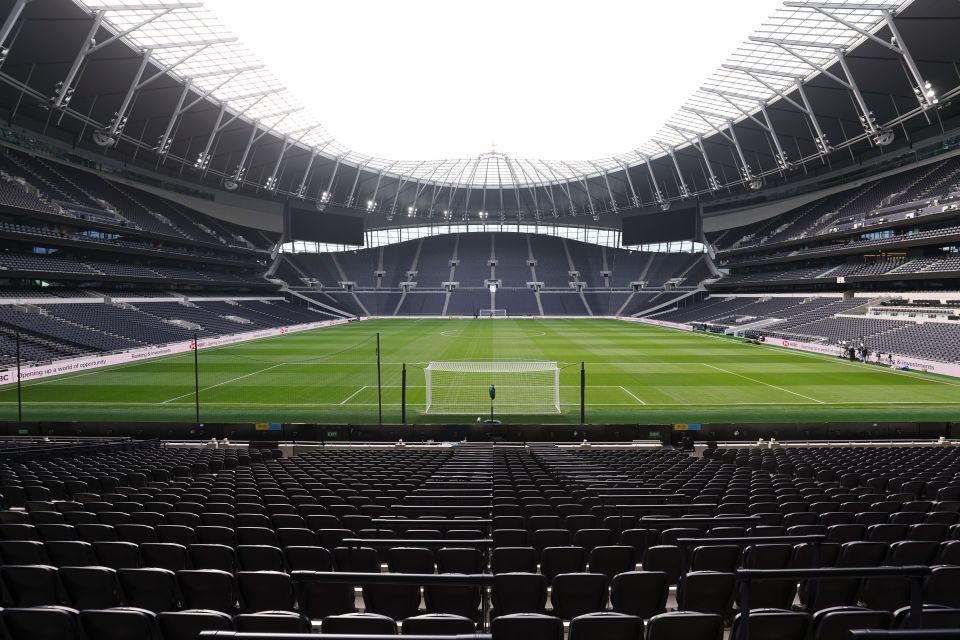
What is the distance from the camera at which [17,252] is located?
4606cm

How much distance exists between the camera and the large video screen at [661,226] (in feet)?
314

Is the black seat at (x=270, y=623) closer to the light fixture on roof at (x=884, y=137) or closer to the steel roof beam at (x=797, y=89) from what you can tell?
the steel roof beam at (x=797, y=89)

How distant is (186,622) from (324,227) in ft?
335

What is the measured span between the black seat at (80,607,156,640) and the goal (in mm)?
20089

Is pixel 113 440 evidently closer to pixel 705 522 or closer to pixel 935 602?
pixel 705 522

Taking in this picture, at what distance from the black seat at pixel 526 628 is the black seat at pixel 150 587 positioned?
2.79m

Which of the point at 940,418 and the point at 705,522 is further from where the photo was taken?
the point at 940,418

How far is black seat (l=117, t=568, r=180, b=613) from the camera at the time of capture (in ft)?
12.8

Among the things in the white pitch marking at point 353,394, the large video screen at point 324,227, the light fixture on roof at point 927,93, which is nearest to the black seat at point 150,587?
the white pitch marking at point 353,394

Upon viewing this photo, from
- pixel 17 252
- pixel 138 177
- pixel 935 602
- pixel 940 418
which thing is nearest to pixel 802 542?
pixel 935 602

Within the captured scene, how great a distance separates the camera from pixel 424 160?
267 feet

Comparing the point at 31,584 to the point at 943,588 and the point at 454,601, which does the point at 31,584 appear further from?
the point at 943,588

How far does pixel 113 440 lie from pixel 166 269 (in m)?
54.4

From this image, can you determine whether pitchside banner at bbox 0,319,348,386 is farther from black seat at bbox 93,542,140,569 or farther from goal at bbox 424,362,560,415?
black seat at bbox 93,542,140,569
